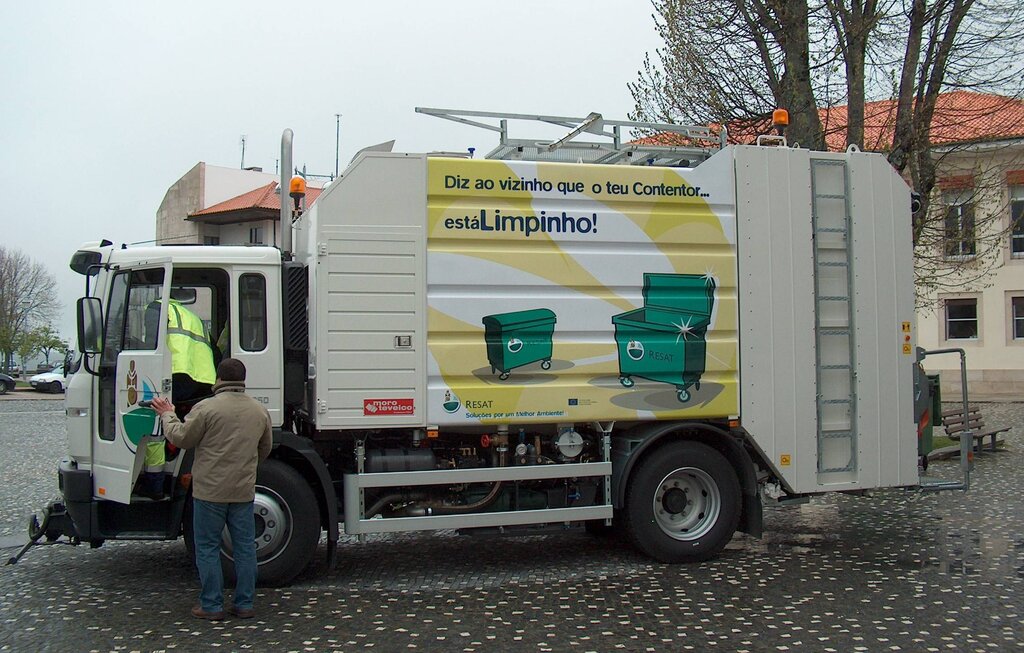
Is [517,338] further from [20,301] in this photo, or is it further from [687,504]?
[20,301]

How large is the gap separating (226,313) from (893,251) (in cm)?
541

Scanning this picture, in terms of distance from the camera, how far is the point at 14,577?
23.7ft

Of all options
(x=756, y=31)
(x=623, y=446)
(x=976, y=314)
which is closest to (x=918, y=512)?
(x=623, y=446)

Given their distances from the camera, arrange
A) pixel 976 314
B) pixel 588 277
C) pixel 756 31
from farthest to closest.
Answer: pixel 976 314
pixel 756 31
pixel 588 277

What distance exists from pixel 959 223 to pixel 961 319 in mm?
18754

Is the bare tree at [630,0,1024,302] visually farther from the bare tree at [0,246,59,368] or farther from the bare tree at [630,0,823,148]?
the bare tree at [0,246,59,368]

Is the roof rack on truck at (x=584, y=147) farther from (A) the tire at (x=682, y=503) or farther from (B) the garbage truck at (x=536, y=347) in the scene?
(A) the tire at (x=682, y=503)

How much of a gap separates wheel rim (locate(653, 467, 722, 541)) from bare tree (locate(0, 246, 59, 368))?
54502mm

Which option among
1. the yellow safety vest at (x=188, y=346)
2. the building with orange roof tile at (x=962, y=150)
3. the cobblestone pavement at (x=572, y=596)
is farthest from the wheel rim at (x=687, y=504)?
the building with orange roof tile at (x=962, y=150)

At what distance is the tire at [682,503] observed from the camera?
7.38m

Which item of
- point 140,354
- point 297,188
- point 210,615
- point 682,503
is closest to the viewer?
point 210,615

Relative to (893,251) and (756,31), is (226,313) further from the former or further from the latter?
(756,31)

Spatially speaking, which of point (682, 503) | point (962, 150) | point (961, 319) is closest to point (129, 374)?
point (682, 503)

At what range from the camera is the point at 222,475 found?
19.5 ft
